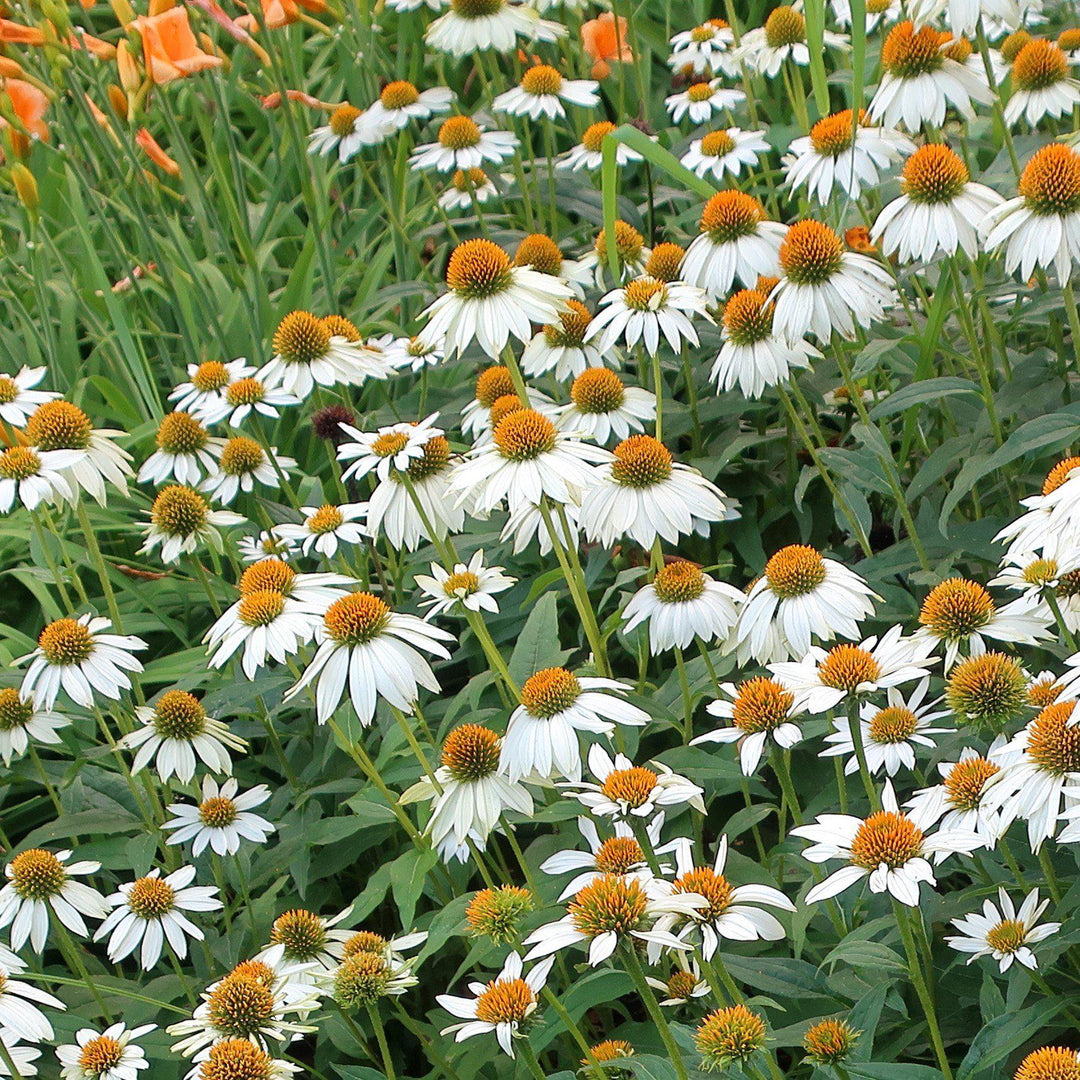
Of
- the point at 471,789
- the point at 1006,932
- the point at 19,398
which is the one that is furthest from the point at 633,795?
the point at 19,398

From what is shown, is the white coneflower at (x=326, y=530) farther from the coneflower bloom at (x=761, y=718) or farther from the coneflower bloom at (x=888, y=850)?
the coneflower bloom at (x=888, y=850)

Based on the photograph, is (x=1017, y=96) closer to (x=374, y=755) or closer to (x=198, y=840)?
(x=374, y=755)

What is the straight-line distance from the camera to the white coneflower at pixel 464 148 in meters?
2.75

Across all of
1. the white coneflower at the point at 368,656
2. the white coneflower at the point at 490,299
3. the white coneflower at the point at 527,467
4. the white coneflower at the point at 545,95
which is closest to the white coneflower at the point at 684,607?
the white coneflower at the point at 527,467

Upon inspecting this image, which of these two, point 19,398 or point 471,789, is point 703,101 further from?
point 471,789

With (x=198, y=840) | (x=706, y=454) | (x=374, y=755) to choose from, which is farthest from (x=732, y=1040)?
(x=706, y=454)

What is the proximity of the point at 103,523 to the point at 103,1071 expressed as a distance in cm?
159

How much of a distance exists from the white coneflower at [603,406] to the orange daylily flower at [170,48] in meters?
1.24

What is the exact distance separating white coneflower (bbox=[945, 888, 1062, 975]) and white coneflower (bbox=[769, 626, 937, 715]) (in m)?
0.24

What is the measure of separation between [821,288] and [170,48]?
1665 millimetres

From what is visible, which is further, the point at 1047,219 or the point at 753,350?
the point at 753,350

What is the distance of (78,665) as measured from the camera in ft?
6.17

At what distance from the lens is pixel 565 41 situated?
3.44 meters

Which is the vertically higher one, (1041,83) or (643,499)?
(1041,83)
